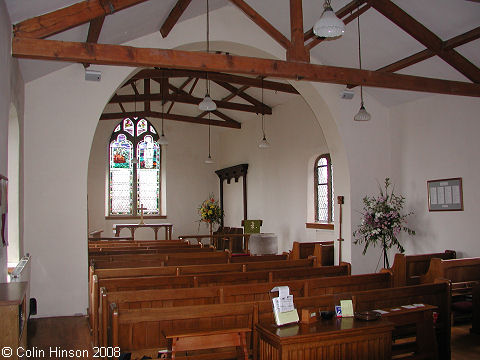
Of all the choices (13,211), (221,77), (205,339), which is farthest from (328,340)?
(221,77)

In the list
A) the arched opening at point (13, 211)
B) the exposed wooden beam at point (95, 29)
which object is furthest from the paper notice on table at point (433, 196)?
the arched opening at point (13, 211)

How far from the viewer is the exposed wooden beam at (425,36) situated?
229 inches

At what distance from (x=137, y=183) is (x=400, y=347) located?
473 inches

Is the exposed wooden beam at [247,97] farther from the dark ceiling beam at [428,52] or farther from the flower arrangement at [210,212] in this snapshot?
the dark ceiling beam at [428,52]

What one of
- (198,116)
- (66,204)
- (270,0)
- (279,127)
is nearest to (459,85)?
(270,0)

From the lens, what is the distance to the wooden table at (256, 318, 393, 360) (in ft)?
9.41

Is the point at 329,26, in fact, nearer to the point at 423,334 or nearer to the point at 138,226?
the point at 423,334

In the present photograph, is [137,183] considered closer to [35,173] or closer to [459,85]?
[35,173]

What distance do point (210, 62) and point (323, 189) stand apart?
19.1 ft

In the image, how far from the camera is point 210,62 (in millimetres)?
4680

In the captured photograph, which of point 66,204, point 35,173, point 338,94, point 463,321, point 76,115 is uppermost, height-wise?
point 338,94

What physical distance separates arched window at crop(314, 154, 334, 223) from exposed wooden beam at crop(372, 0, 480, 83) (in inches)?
157

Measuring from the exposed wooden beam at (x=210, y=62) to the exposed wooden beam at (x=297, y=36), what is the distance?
0.08 meters

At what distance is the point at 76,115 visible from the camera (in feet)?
20.0
